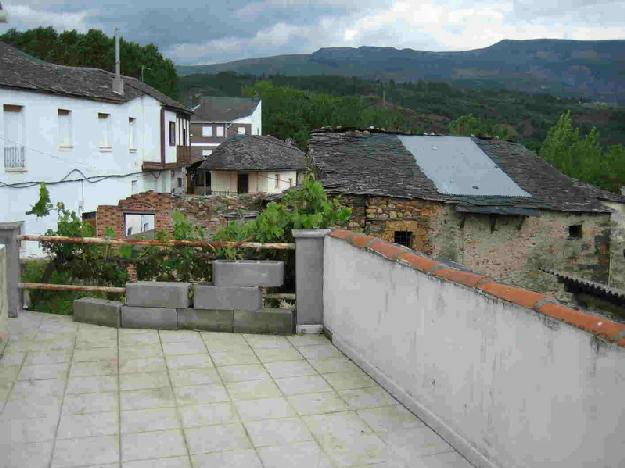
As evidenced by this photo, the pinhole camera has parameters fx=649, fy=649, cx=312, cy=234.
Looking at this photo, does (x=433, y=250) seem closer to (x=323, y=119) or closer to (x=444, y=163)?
(x=444, y=163)

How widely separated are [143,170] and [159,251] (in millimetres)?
21605

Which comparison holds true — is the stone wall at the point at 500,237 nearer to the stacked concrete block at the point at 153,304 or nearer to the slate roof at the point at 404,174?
the slate roof at the point at 404,174

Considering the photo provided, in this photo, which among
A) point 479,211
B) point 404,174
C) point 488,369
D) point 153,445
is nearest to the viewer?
point 488,369

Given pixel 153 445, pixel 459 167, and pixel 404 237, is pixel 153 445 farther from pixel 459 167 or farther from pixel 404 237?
pixel 459 167

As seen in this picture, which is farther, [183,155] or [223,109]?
[223,109]

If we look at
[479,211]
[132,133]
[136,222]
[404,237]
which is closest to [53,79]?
[136,222]

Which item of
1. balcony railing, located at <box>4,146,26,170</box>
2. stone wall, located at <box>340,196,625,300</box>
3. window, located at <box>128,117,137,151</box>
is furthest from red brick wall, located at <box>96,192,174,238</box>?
stone wall, located at <box>340,196,625,300</box>

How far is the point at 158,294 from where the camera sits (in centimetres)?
737

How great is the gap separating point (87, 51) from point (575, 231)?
43879 millimetres

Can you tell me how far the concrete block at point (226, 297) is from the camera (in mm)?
7281

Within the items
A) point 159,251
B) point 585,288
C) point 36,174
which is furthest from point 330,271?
point 36,174

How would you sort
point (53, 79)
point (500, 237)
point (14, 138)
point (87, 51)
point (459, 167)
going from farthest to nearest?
point (87, 51)
point (53, 79)
point (14, 138)
point (459, 167)
point (500, 237)

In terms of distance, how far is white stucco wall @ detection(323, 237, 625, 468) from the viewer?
3189 millimetres

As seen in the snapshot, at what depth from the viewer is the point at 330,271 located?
7.20 metres
